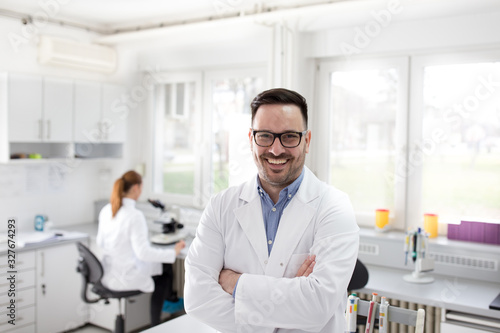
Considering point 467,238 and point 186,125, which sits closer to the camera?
point 467,238

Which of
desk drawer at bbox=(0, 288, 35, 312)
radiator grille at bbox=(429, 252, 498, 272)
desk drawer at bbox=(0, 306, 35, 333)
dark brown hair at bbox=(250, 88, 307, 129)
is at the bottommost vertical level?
desk drawer at bbox=(0, 306, 35, 333)

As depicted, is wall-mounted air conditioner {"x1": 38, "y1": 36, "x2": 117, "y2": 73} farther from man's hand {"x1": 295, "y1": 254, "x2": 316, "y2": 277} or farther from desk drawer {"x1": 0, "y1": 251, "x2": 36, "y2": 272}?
man's hand {"x1": 295, "y1": 254, "x2": 316, "y2": 277}

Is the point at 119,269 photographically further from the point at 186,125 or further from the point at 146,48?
the point at 146,48

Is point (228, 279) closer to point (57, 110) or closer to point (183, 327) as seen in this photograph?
point (183, 327)

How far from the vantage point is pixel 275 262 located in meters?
1.71

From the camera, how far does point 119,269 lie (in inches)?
140

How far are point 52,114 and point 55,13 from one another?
0.93m

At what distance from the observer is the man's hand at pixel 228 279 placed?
5.67ft

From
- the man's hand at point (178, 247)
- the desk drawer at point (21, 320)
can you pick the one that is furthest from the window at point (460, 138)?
the desk drawer at point (21, 320)

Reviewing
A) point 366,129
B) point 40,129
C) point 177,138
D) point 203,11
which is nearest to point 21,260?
point 40,129

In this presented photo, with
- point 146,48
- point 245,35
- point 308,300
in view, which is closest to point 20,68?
point 146,48

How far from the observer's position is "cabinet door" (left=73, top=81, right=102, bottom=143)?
4.45 metres

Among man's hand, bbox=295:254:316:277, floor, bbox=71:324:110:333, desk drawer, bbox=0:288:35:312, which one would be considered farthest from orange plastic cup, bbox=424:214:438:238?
desk drawer, bbox=0:288:35:312

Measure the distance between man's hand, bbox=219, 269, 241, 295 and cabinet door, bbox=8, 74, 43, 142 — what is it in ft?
9.64
